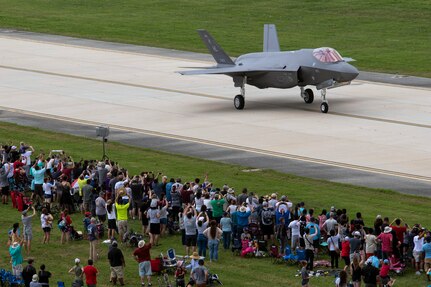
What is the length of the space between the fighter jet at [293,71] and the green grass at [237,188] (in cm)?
958

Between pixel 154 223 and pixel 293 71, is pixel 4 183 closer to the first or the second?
pixel 154 223

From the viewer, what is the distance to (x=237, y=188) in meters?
37.6

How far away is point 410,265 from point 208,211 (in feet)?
19.2

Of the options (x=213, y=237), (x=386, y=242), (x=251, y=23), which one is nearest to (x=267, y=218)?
(x=213, y=237)

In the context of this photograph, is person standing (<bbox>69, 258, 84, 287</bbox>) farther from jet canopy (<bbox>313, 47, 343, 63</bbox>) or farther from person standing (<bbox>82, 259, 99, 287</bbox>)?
jet canopy (<bbox>313, 47, 343, 63</bbox>)

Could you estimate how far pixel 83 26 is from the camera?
83.2 meters

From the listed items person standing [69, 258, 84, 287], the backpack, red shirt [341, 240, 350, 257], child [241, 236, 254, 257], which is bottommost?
person standing [69, 258, 84, 287]

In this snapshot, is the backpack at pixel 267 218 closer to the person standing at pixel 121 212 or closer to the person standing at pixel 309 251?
the person standing at pixel 309 251

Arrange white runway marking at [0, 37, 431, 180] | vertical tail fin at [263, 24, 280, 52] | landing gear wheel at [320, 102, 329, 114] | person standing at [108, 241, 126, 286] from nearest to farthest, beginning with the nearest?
person standing at [108, 241, 126, 286]
white runway marking at [0, 37, 431, 180]
landing gear wheel at [320, 102, 329, 114]
vertical tail fin at [263, 24, 280, 52]

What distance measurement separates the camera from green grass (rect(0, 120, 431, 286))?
95.1ft

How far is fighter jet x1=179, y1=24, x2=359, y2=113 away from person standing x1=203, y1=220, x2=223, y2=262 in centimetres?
2277

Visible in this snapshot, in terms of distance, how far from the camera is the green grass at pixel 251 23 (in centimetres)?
7131

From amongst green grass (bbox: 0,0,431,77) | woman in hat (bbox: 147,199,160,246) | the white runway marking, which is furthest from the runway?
woman in hat (bbox: 147,199,160,246)

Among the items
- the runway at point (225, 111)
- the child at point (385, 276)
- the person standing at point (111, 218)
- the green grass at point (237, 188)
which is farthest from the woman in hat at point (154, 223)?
the runway at point (225, 111)
